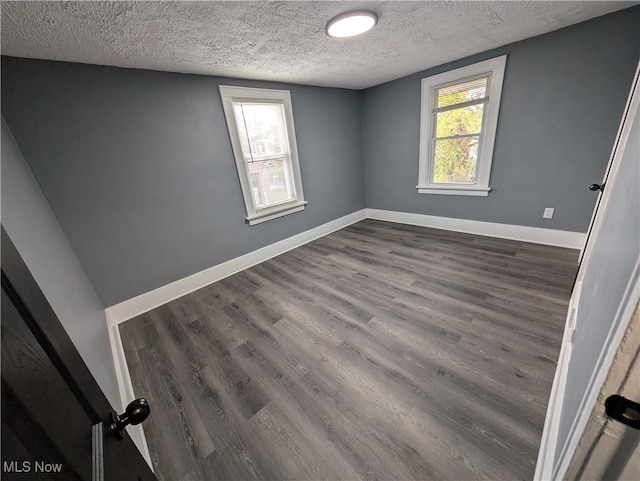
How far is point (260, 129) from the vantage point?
298 cm

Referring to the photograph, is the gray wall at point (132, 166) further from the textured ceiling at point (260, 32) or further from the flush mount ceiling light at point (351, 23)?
the flush mount ceiling light at point (351, 23)

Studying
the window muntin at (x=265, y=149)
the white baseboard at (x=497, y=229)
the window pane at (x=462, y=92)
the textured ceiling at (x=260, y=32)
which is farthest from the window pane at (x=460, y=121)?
the window muntin at (x=265, y=149)

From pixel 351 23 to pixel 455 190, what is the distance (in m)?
2.57

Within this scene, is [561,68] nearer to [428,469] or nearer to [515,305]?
[515,305]

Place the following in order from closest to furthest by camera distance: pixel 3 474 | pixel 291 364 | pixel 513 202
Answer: pixel 3 474 → pixel 291 364 → pixel 513 202

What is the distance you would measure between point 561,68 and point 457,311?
269 cm

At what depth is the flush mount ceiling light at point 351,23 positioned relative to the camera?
1.60 m

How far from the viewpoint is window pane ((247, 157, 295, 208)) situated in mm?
3049

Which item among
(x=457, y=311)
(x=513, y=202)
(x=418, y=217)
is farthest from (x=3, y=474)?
(x=418, y=217)

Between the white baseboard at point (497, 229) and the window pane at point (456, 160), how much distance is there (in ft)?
1.93

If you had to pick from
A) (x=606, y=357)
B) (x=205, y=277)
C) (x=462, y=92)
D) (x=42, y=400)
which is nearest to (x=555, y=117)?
(x=462, y=92)

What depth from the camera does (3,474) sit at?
27 cm

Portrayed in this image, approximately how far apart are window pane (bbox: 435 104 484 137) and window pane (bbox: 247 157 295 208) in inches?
87.4

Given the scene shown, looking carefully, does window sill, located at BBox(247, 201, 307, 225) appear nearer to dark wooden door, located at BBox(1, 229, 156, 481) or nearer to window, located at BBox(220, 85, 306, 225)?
window, located at BBox(220, 85, 306, 225)
